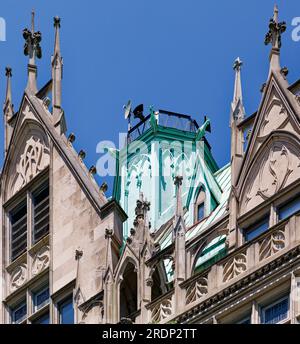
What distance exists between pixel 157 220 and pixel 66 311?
17.5 feet

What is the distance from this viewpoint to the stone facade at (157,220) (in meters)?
57.8

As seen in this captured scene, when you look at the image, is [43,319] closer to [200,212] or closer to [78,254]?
[78,254]

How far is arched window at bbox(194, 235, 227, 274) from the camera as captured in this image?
60625 mm

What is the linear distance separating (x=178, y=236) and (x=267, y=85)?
3.51 metres

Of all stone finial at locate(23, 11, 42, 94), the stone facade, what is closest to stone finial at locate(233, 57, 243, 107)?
the stone facade

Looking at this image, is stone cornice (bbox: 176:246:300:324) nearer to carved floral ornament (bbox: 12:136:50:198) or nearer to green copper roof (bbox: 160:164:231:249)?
green copper roof (bbox: 160:164:231:249)

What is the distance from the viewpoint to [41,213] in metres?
66.4

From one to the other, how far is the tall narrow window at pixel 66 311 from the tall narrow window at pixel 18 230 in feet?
8.92

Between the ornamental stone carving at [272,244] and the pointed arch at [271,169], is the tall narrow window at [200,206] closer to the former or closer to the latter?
the pointed arch at [271,169]

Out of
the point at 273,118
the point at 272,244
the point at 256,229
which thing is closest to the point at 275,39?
the point at 273,118

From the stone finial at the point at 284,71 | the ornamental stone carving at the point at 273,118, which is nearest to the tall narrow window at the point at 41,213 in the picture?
the ornamental stone carving at the point at 273,118

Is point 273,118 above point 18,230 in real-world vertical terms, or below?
below

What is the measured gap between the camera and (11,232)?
67188mm
